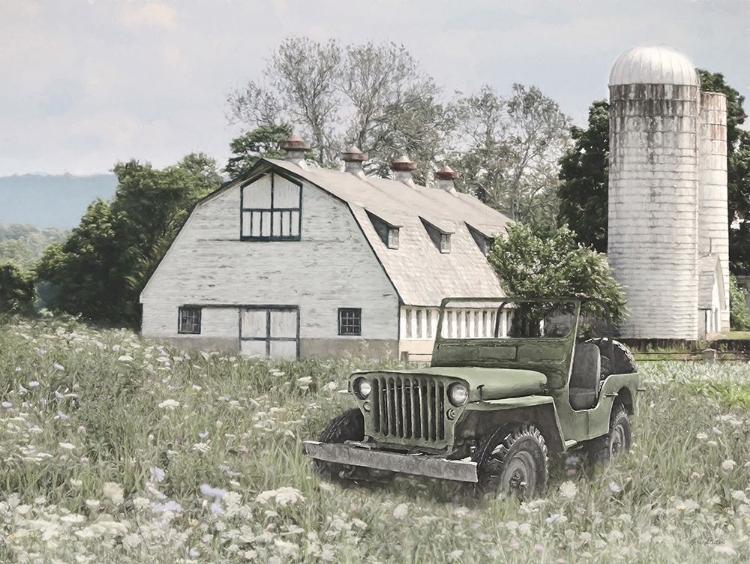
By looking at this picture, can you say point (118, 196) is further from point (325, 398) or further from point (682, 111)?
point (325, 398)

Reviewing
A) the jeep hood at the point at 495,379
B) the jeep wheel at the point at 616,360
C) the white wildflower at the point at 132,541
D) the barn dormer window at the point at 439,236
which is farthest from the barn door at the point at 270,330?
the white wildflower at the point at 132,541

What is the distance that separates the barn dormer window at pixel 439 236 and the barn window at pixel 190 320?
8.15m

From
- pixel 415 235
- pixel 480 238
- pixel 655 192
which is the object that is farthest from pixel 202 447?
pixel 655 192

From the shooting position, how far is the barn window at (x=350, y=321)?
37469mm

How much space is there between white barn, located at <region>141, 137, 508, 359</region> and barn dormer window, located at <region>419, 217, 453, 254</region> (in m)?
0.04

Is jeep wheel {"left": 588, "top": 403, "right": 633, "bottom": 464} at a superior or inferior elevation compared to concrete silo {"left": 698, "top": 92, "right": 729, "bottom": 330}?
inferior

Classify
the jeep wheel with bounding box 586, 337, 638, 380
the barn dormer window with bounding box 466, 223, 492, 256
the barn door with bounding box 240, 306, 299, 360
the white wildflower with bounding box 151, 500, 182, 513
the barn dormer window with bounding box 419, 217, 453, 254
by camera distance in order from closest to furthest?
1. the white wildflower with bounding box 151, 500, 182, 513
2. the jeep wheel with bounding box 586, 337, 638, 380
3. the barn door with bounding box 240, 306, 299, 360
4. the barn dormer window with bounding box 419, 217, 453, 254
5. the barn dormer window with bounding box 466, 223, 492, 256

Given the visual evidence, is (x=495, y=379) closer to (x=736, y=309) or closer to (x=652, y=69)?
(x=652, y=69)

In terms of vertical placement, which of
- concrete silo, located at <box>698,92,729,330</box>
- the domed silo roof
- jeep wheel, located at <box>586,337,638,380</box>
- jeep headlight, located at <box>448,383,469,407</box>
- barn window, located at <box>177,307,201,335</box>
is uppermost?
the domed silo roof

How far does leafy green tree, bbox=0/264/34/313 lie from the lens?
64562 millimetres

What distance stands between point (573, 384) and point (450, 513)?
3.23m

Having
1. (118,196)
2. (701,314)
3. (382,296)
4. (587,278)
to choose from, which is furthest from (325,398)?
(118,196)

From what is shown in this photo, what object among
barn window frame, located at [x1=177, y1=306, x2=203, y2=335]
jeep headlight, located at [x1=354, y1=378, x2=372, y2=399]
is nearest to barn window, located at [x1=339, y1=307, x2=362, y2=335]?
barn window frame, located at [x1=177, y1=306, x2=203, y2=335]

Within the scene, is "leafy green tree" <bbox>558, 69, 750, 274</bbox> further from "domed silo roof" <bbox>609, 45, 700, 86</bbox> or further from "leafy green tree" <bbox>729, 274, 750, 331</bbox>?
"domed silo roof" <bbox>609, 45, 700, 86</bbox>
